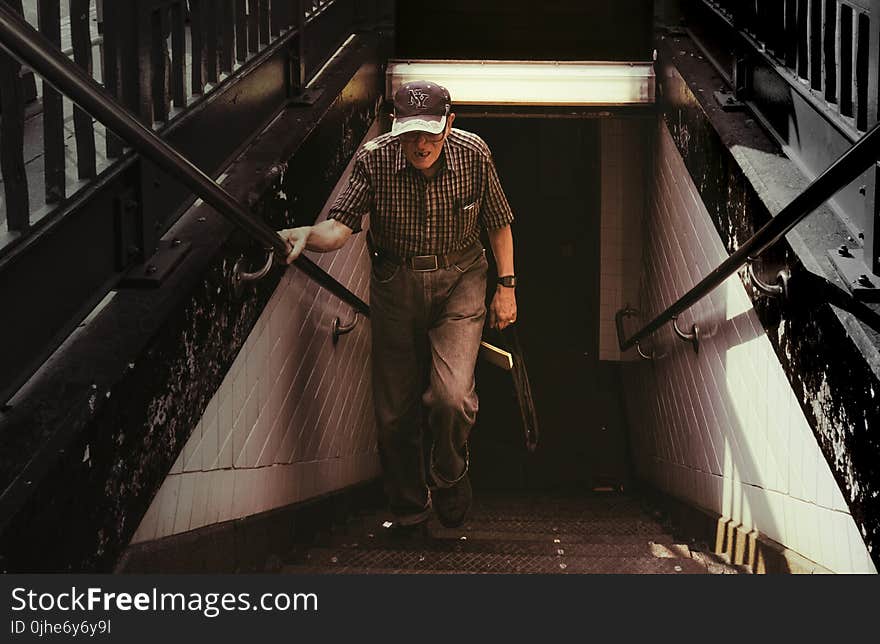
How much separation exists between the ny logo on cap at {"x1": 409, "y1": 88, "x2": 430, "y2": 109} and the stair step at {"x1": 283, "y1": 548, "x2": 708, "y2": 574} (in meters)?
1.47

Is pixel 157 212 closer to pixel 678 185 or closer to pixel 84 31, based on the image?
pixel 84 31

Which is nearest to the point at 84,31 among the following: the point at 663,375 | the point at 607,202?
the point at 663,375

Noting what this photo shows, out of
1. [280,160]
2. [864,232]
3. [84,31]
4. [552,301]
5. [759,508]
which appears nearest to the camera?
[84,31]

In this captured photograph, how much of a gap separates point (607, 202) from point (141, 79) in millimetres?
5326

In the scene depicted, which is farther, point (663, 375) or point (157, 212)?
point (663, 375)

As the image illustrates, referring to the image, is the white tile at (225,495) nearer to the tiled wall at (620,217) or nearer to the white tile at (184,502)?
the white tile at (184,502)

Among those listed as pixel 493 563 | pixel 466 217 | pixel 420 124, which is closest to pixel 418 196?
pixel 466 217

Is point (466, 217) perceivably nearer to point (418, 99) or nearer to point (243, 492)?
point (418, 99)

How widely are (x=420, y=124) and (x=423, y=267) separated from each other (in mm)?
614

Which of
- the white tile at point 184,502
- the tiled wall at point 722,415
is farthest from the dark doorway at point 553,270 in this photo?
the white tile at point 184,502

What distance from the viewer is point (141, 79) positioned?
260 centimetres

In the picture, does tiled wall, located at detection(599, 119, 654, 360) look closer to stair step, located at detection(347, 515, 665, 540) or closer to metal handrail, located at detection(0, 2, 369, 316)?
stair step, located at detection(347, 515, 665, 540)

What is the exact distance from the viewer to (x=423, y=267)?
3.81 metres

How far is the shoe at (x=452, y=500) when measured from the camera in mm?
4363
